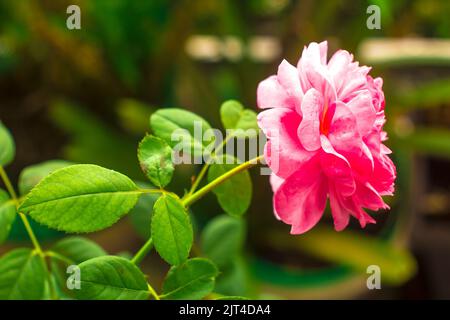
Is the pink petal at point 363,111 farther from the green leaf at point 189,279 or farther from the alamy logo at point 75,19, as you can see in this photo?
the alamy logo at point 75,19

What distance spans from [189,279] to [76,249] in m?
0.06

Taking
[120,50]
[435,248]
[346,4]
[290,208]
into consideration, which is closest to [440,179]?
[435,248]

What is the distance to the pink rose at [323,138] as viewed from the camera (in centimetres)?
21

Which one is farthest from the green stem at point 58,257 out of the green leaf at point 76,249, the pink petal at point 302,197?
the pink petal at point 302,197

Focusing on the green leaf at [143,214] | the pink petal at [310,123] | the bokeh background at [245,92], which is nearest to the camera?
the pink petal at [310,123]

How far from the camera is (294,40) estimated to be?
675mm

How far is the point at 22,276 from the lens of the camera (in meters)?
0.27

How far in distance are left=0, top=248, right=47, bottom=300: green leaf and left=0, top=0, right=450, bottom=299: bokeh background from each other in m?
0.39

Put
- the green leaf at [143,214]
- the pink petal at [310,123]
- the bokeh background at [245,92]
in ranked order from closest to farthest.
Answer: the pink petal at [310,123] → the green leaf at [143,214] → the bokeh background at [245,92]

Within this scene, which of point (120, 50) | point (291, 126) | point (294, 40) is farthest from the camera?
point (120, 50)

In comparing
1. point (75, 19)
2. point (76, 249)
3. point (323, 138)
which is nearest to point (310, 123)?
point (323, 138)

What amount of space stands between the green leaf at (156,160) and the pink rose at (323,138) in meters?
0.04
